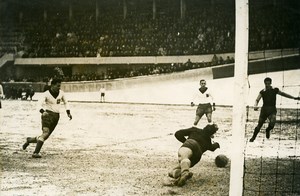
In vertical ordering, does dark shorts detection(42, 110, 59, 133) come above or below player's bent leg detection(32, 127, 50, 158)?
above

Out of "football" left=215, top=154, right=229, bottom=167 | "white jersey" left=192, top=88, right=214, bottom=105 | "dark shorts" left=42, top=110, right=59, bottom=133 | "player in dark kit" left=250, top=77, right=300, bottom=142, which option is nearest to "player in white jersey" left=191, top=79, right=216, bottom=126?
"white jersey" left=192, top=88, right=214, bottom=105

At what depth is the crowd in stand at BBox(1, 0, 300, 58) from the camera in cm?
439

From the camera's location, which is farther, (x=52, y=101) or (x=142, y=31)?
(x=142, y=31)

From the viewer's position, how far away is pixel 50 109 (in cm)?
464

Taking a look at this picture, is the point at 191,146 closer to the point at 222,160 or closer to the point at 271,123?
the point at 222,160

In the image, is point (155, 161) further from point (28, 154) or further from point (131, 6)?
point (131, 6)

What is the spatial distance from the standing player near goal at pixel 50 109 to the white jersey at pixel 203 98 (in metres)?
1.47

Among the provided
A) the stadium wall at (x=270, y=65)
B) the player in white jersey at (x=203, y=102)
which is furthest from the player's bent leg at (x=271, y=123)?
the player in white jersey at (x=203, y=102)

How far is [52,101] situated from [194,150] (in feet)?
6.01

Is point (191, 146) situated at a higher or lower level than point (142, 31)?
lower

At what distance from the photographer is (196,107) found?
164 inches

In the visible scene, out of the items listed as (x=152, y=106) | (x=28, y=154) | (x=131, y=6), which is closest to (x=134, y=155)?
(x=152, y=106)

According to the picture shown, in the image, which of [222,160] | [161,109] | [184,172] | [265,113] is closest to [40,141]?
[161,109]

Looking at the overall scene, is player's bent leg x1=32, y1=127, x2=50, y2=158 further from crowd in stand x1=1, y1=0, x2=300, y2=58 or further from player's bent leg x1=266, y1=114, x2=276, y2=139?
player's bent leg x1=266, y1=114, x2=276, y2=139
